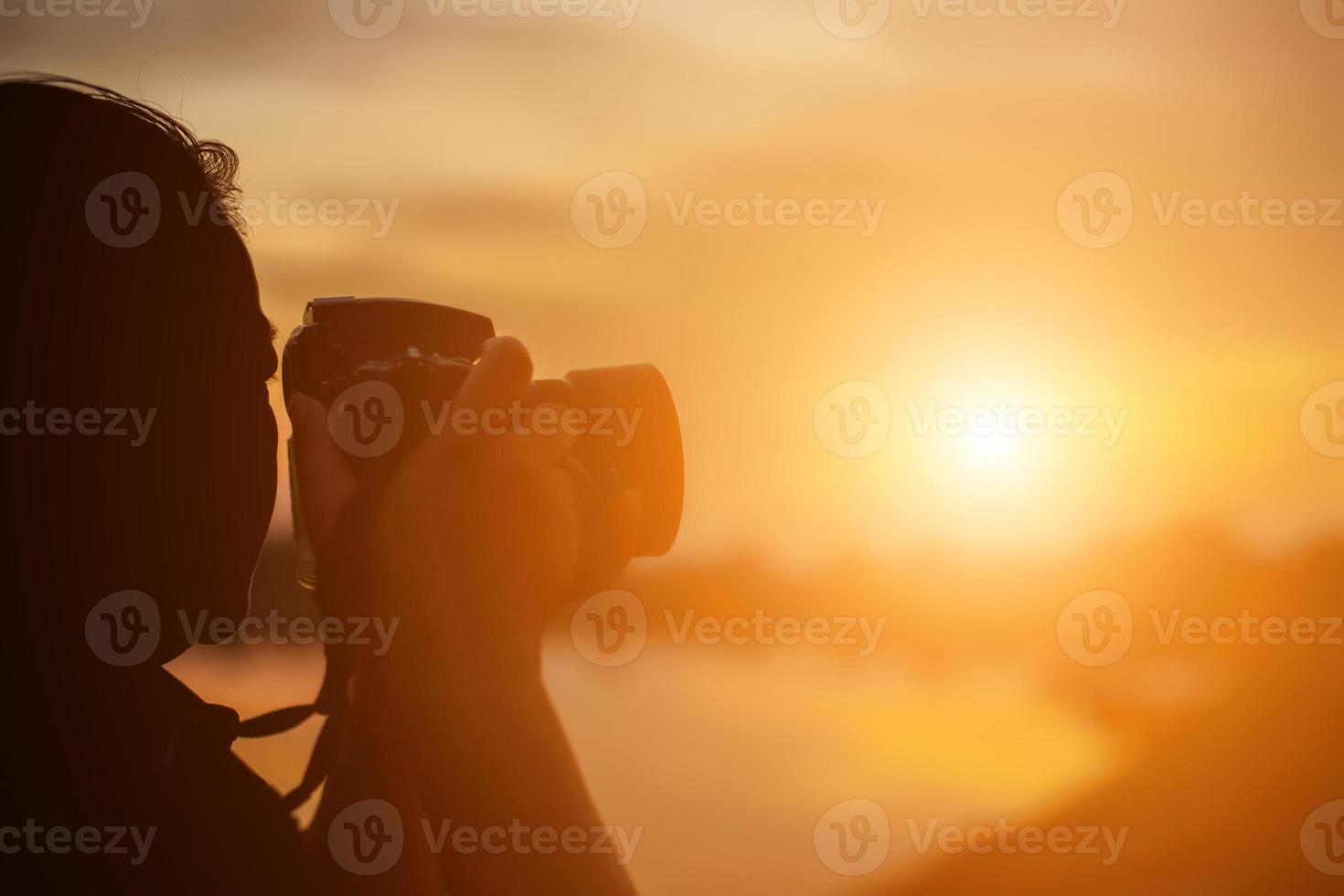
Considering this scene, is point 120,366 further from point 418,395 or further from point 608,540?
point 608,540

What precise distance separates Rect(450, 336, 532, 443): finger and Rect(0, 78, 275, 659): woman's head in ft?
0.41

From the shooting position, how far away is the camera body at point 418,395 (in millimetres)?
601

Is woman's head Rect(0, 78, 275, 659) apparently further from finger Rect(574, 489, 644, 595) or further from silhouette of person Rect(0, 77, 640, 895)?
finger Rect(574, 489, 644, 595)

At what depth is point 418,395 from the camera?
623 mm

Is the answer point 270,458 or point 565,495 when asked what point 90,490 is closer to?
point 270,458

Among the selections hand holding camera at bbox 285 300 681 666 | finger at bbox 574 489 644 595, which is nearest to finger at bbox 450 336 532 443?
hand holding camera at bbox 285 300 681 666

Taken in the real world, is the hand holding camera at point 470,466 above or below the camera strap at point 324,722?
above

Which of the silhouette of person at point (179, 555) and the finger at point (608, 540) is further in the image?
the finger at point (608, 540)

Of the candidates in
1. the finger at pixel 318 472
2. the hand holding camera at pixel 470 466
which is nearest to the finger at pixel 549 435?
the hand holding camera at pixel 470 466

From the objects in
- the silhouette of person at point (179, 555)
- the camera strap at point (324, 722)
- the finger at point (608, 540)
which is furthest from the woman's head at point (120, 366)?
the finger at point (608, 540)

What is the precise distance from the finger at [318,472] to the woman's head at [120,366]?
0.15 feet

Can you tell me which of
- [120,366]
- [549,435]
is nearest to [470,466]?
[549,435]

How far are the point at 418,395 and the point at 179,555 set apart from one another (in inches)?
6.9

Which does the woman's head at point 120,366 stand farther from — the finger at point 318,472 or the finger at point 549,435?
the finger at point 549,435
